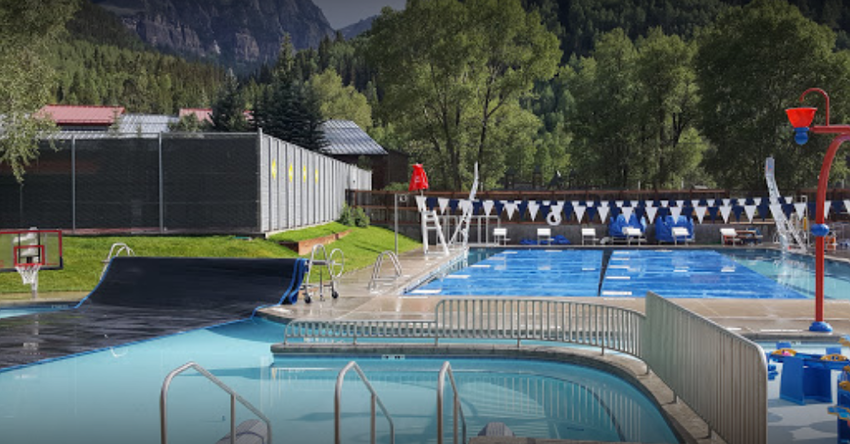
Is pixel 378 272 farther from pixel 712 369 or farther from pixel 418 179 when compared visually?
pixel 712 369

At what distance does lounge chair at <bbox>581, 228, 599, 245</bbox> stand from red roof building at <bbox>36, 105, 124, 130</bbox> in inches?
2069

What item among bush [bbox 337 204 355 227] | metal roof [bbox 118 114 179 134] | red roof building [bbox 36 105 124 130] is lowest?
bush [bbox 337 204 355 227]

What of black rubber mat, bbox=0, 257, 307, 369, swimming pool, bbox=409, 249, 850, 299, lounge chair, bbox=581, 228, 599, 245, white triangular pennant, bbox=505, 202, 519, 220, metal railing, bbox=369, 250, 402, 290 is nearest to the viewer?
black rubber mat, bbox=0, 257, 307, 369

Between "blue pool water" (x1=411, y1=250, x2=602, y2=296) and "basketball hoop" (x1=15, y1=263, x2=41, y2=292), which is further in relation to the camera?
"blue pool water" (x1=411, y1=250, x2=602, y2=296)

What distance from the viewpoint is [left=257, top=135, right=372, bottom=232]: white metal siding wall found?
2477 centimetres

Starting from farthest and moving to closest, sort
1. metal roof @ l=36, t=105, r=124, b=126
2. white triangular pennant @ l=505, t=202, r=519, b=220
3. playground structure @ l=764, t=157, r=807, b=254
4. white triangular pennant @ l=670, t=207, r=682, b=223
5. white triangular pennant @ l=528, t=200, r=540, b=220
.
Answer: metal roof @ l=36, t=105, r=124, b=126 < white triangular pennant @ l=505, t=202, r=519, b=220 < white triangular pennant @ l=528, t=200, r=540, b=220 < white triangular pennant @ l=670, t=207, r=682, b=223 < playground structure @ l=764, t=157, r=807, b=254

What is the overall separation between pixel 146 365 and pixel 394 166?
5378 cm

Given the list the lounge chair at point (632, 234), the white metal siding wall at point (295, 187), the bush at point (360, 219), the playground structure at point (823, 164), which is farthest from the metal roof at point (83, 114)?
the playground structure at point (823, 164)

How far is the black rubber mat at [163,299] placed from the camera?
1342 centimetres

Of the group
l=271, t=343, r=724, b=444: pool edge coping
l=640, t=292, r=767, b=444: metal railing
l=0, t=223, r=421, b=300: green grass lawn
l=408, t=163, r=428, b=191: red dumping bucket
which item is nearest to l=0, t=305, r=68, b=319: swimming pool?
l=0, t=223, r=421, b=300: green grass lawn

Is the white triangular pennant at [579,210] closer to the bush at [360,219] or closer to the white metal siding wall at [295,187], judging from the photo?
the bush at [360,219]

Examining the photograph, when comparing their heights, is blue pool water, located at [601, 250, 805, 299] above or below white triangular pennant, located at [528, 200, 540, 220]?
below

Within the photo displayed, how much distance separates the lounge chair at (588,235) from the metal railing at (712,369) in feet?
97.7

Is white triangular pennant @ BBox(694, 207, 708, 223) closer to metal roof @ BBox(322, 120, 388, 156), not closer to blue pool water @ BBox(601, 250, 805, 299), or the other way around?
blue pool water @ BBox(601, 250, 805, 299)
